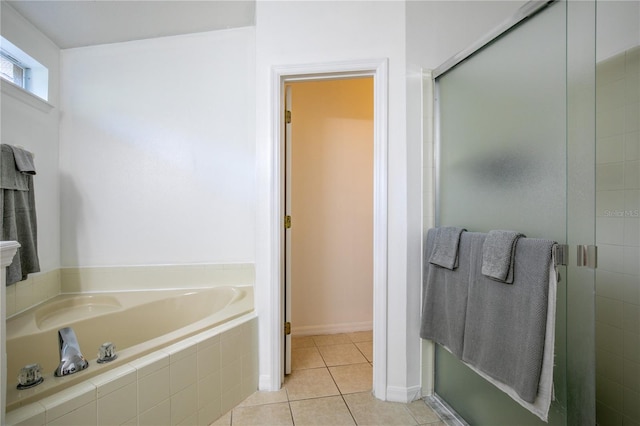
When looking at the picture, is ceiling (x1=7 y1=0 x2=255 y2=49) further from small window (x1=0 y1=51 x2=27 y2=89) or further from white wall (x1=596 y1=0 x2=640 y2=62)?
white wall (x1=596 y1=0 x2=640 y2=62)

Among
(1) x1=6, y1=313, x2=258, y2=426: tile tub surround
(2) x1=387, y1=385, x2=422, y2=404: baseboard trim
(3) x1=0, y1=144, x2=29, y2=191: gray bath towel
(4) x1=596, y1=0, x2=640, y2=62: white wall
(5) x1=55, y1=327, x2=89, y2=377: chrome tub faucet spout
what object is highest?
(4) x1=596, y1=0, x2=640, y2=62: white wall

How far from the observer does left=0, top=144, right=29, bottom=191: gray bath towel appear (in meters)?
1.57

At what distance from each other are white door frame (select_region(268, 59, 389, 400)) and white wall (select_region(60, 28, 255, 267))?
22.4 inches

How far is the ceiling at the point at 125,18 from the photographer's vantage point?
1.89 meters

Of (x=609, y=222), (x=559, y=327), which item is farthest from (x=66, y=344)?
(x=609, y=222)

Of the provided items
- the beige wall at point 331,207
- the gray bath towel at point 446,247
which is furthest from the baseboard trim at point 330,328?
the gray bath towel at point 446,247

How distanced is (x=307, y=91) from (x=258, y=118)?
1.05m

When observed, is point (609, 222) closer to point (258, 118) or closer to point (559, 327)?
point (559, 327)

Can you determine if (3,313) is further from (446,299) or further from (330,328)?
(330,328)

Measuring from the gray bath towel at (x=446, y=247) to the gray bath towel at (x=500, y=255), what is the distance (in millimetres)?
203

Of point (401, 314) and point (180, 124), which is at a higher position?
point (180, 124)

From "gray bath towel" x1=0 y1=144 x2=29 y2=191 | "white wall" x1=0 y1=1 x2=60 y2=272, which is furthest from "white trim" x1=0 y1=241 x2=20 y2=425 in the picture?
"white wall" x1=0 y1=1 x2=60 y2=272

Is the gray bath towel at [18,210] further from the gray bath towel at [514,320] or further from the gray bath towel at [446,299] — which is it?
the gray bath towel at [514,320]

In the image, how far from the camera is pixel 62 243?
7.28ft
